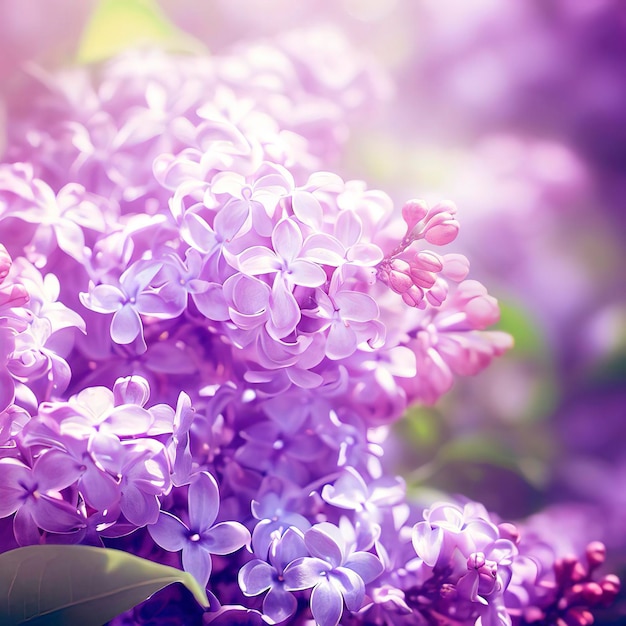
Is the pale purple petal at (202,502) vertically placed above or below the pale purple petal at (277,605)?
above

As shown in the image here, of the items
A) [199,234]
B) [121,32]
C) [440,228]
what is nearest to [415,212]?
[440,228]

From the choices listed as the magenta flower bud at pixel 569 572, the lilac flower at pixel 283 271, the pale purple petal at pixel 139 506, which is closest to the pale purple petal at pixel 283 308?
the lilac flower at pixel 283 271

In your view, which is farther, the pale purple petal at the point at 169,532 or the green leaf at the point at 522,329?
the green leaf at the point at 522,329

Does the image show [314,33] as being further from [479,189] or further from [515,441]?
[515,441]

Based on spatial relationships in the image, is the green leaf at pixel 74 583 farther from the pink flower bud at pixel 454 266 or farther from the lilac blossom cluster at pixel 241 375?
the pink flower bud at pixel 454 266

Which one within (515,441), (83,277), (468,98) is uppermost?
(468,98)

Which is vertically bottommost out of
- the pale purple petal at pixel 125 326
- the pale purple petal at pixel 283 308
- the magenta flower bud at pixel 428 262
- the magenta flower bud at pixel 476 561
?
the magenta flower bud at pixel 476 561

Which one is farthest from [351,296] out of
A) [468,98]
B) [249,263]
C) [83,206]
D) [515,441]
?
[468,98]

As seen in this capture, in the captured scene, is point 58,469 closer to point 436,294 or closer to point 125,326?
point 125,326

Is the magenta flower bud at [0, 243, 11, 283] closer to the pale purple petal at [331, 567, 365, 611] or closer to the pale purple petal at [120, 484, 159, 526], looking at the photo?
the pale purple petal at [120, 484, 159, 526]
